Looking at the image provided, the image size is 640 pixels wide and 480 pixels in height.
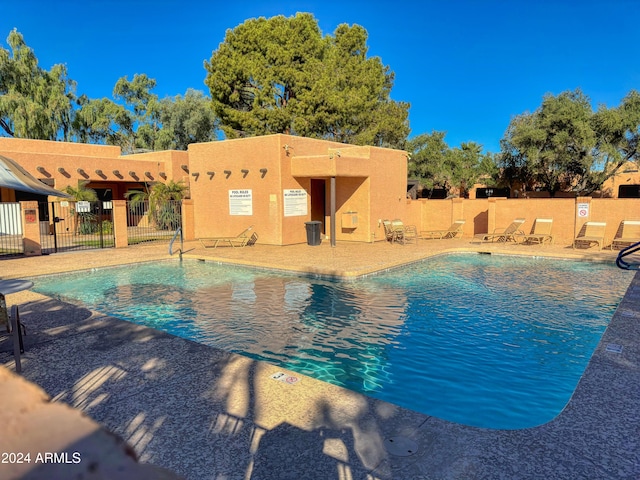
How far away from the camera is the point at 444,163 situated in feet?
123

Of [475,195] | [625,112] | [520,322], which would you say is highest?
Answer: [625,112]

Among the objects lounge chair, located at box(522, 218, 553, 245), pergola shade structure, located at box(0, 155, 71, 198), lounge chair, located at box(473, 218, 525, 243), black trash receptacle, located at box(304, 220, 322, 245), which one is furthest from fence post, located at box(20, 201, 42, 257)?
lounge chair, located at box(522, 218, 553, 245)

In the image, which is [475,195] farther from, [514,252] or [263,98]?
[514,252]

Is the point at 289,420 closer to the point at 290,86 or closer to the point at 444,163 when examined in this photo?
the point at 290,86

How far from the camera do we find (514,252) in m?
16.0

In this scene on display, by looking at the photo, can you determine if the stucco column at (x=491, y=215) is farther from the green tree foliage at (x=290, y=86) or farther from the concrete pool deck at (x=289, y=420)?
the concrete pool deck at (x=289, y=420)

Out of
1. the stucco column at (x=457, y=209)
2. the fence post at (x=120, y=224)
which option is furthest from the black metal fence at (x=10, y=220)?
the stucco column at (x=457, y=209)

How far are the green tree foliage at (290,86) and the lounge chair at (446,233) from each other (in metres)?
12.5

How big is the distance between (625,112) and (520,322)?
25254 millimetres

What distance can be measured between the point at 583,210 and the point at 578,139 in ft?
36.8

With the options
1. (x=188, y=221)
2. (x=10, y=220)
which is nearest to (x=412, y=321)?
(x=10, y=220)

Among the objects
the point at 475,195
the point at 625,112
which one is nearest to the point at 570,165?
the point at 625,112

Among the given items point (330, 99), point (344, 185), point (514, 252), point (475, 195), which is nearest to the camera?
point (514, 252)

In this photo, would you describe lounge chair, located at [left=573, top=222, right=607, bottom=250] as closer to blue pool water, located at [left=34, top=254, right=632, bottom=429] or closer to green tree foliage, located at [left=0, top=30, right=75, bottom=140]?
blue pool water, located at [left=34, top=254, right=632, bottom=429]
